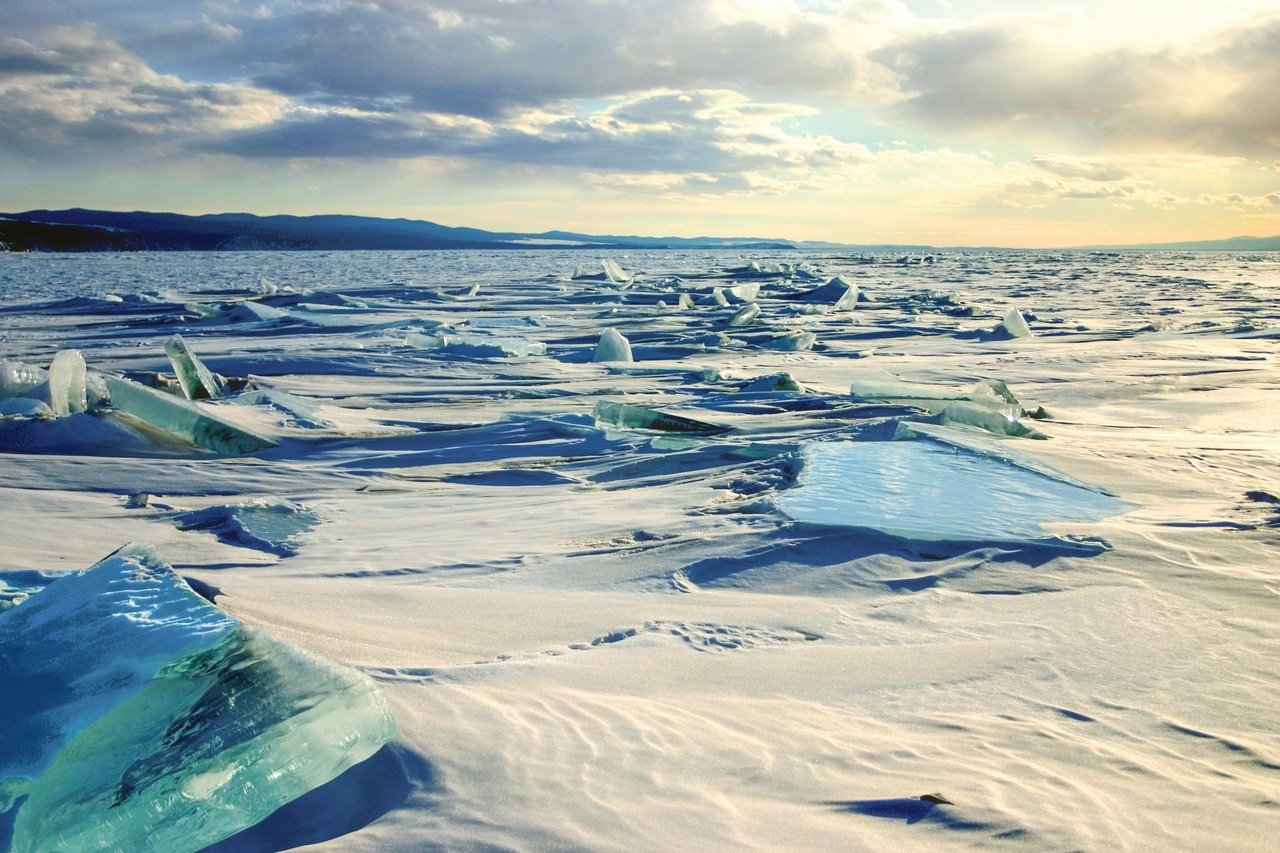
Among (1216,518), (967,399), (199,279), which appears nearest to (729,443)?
(967,399)

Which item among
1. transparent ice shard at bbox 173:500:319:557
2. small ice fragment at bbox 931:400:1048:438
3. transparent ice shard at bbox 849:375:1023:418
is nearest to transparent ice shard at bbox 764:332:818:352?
transparent ice shard at bbox 849:375:1023:418

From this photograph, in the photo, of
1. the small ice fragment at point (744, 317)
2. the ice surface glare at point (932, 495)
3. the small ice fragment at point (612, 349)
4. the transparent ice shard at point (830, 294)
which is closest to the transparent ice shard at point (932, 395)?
the ice surface glare at point (932, 495)

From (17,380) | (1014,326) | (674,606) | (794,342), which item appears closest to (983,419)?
(674,606)

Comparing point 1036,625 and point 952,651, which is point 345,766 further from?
point 1036,625

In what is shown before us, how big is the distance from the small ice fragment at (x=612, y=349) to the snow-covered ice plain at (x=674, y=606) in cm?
161

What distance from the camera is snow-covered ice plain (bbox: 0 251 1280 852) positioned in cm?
128

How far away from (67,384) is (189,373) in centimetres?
61

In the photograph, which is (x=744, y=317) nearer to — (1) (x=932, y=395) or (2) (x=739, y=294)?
(2) (x=739, y=294)

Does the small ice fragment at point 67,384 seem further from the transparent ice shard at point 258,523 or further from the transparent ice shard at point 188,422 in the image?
the transparent ice shard at point 258,523

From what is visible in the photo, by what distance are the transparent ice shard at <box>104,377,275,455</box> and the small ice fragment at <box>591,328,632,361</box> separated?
3569 mm

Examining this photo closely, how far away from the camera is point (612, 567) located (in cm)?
248

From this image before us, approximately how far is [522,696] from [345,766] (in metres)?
0.35

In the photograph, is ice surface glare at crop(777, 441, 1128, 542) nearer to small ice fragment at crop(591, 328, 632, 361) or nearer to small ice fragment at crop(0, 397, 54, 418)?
small ice fragment at crop(0, 397, 54, 418)

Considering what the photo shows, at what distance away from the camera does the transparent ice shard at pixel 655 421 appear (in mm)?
4332
